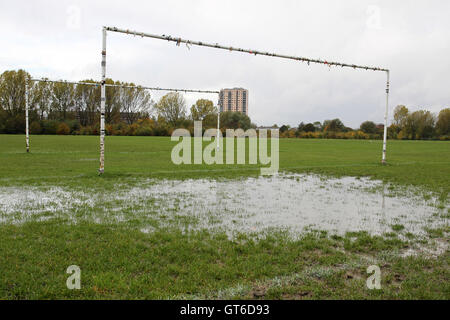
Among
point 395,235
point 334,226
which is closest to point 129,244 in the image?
point 334,226

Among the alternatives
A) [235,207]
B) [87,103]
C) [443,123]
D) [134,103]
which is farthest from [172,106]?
[235,207]

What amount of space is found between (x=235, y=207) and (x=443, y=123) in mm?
100610

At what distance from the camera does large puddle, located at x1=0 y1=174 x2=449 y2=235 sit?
6438 mm

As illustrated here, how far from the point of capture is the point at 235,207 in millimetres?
7961

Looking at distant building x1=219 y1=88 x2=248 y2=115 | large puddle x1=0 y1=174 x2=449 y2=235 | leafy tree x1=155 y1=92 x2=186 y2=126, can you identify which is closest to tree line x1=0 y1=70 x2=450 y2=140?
leafy tree x1=155 y1=92 x2=186 y2=126

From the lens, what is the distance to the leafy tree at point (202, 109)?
71062 mm

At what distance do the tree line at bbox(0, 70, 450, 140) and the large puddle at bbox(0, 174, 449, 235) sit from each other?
54.3 meters

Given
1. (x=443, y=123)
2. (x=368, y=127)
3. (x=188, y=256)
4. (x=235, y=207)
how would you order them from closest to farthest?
(x=188, y=256), (x=235, y=207), (x=443, y=123), (x=368, y=127)

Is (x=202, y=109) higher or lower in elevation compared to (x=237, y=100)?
lower

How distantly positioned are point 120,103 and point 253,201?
72.5m

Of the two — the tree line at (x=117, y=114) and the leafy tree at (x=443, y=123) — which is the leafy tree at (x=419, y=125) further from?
the leafy tree at (x=443, y=123)

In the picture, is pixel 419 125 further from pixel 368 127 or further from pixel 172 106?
pixel 172 106

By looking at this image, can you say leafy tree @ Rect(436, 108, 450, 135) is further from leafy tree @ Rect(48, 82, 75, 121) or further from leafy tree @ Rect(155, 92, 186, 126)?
leafy tree @ Rect(48, 82, 75, 121)
